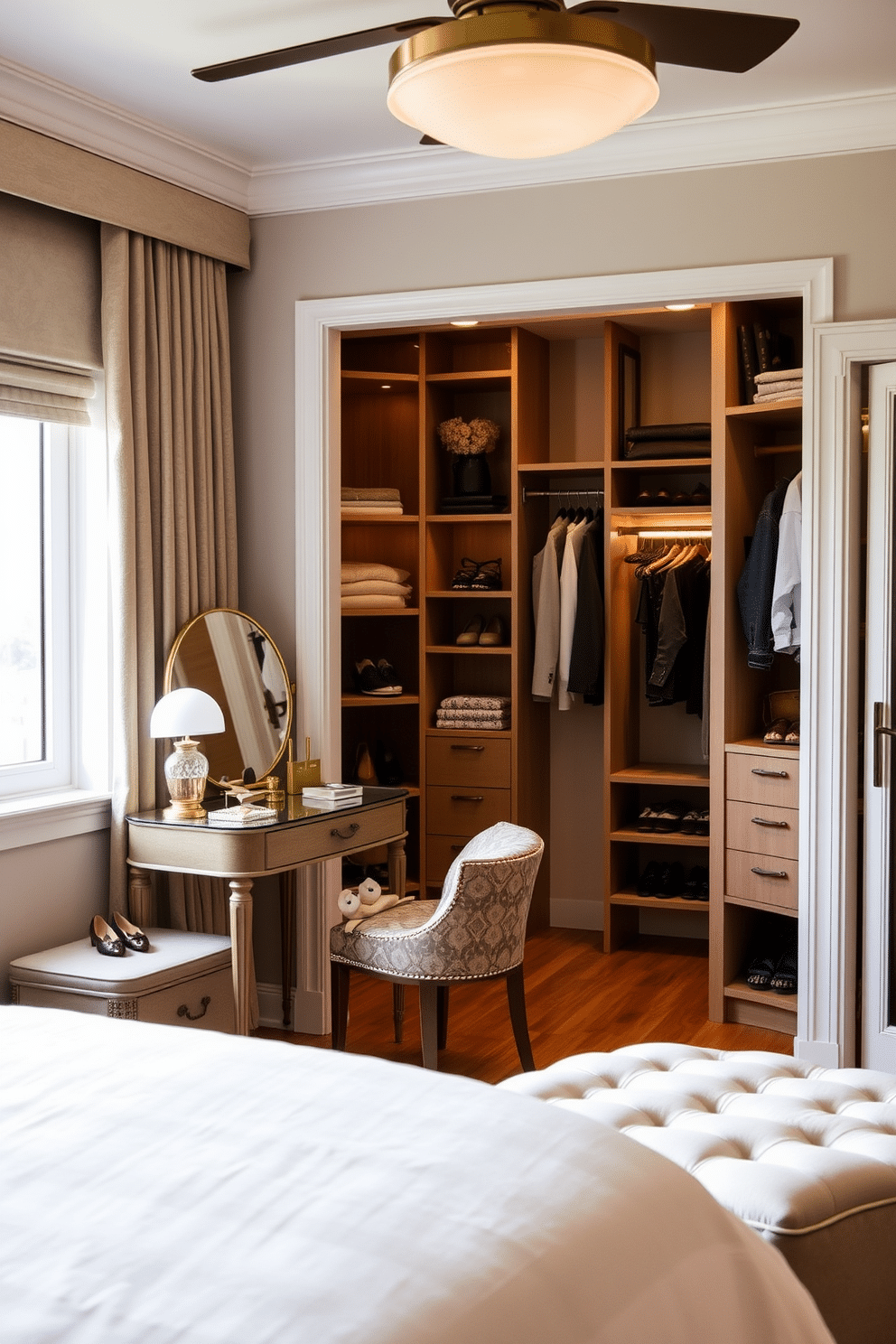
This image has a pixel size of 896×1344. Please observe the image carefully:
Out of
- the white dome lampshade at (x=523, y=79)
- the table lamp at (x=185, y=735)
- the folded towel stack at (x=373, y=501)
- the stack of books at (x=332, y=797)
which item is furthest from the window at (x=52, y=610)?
the white dome lampshade at (x=523, y=79)

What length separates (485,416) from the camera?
5793 millimetres

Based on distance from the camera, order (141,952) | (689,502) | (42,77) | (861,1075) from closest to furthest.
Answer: (861,1075), (42,77), (141,952), (689,502)

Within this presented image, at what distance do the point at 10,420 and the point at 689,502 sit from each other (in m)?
2.65

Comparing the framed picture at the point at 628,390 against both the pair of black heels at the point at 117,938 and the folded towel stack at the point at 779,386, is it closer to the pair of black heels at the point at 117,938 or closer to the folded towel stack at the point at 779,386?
the folded towel stack at the point at 779,386

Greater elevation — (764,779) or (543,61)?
(543,61)

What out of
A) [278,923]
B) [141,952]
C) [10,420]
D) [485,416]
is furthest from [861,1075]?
[485,416]

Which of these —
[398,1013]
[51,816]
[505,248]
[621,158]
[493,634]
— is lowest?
[398,1013]

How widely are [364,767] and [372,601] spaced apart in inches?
28.8

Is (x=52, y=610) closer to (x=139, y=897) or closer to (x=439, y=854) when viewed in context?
(x=139, y=897)

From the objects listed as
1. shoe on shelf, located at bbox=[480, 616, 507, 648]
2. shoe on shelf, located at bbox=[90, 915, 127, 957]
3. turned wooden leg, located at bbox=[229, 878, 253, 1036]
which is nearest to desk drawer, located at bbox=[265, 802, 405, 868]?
turned wooden leg, located at bbox=[229, 878, 253, 1036]

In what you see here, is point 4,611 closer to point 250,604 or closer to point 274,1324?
point 250,604

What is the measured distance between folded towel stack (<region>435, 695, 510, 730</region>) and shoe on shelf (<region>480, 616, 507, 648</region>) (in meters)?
0.24

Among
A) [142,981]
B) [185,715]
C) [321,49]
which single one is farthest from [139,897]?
[321,49]

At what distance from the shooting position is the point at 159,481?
12.9 feet
